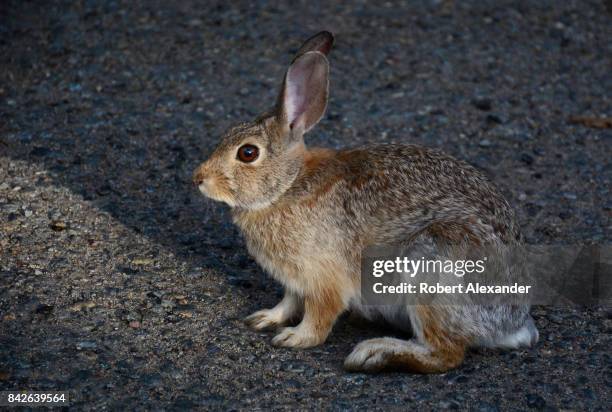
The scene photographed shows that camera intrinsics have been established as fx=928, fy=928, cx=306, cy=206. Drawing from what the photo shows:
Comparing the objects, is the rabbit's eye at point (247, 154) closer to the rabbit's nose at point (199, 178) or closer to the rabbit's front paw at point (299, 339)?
the rabbit's nose at point (199, 178)

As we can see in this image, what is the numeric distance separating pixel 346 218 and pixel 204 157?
2607 mm

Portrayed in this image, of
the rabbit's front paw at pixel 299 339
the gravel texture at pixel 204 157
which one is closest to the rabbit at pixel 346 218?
the rabbit's front paw at pixel 299 339

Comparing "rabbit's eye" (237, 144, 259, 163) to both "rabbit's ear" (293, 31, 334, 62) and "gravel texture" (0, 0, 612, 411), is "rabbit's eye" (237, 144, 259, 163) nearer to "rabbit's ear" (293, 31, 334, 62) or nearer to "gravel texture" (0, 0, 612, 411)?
"rabbit's ear" (293, 31, 334, 62)

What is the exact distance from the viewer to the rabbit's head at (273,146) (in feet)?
17.1

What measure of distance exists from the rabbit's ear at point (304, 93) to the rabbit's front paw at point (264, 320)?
1.07 m

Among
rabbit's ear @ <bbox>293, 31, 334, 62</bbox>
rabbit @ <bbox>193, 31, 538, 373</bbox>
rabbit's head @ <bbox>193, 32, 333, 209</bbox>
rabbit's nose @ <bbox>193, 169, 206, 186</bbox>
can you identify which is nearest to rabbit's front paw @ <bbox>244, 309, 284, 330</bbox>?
rabbit @ <bbox>193, 31, 538, 373</bbox>

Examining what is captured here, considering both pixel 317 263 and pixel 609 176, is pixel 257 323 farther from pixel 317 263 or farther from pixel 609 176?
pixel 609 176

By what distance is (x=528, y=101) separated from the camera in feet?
28.3

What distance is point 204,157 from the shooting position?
7539 millimetres

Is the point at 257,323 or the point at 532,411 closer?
the point at 532,411

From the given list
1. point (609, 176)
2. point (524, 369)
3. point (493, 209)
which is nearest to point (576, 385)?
point (524, 369)

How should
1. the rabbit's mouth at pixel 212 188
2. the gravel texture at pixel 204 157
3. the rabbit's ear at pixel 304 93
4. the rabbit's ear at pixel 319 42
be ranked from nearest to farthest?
1. the gravel texture at pixel 204 157
2. the rabbit's mouth at pixel 212 188
3. the rabbit's ear at pixel 304 93
4. the rabbit's ear at pixel 319 42

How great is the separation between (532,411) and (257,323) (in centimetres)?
165

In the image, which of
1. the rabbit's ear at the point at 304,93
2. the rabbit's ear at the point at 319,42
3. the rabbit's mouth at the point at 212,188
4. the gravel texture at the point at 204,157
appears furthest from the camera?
the rabbit's ear at the point at 319,42
